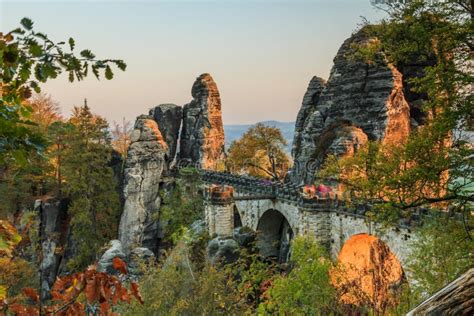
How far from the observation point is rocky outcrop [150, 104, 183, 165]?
47156 millimetres

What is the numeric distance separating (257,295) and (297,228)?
9.88m

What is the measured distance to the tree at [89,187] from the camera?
35.2 metres

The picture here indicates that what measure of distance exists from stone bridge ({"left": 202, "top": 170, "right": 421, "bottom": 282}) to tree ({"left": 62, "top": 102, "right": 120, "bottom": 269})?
9.07 meters

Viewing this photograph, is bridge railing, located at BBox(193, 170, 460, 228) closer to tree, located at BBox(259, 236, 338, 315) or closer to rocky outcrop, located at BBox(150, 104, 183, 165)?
tree, located at BBox(259, 236, 338, 315)

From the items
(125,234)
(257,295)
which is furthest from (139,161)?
(257,295)

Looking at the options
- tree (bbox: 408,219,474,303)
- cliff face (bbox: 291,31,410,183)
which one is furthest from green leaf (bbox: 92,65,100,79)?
cliff face (bbox: 291,31,410,183)

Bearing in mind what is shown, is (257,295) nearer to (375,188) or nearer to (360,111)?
(375,188)

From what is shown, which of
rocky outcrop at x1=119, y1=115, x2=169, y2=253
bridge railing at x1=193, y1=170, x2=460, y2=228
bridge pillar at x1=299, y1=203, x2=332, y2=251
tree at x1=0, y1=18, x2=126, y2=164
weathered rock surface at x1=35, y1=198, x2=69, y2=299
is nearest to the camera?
tree at x1=0, y1=18, x2=126, y2=164

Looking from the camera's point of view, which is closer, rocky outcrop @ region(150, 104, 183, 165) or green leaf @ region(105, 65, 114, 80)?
green leaf @ region(105, 65, 114, 80)

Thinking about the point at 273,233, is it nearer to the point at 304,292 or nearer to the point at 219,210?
the point at 219,210

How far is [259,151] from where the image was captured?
1940 inches

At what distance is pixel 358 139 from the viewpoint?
2839 centimetres

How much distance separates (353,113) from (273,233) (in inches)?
451

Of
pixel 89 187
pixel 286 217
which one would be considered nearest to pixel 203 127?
pixel 89 187
